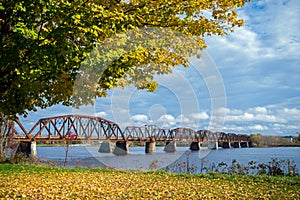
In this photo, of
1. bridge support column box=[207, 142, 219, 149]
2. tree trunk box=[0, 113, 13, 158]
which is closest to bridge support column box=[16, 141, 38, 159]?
tree trunk box=[0, 113, 13, 158]

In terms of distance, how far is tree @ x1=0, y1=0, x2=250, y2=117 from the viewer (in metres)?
7.35

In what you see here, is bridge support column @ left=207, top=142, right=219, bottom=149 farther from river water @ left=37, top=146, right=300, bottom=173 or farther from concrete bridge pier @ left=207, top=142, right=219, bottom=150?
river water @ left=37, top=146, right=300, bottom=173

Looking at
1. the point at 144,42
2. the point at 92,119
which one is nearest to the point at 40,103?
the point at 144,42

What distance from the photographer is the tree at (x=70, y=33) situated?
7.35m

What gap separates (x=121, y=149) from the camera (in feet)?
213

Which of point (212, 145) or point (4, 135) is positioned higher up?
point (4, 135)

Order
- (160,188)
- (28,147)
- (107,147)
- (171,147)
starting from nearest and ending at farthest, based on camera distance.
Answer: (160,188) → (28,147) → (107,147) → (171,147)

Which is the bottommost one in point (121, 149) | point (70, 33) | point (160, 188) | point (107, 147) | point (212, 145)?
point (121, 149)

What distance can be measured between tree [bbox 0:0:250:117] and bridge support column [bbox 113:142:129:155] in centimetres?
5304

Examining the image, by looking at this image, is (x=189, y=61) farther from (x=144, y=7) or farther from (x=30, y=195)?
(x=30, y=195)

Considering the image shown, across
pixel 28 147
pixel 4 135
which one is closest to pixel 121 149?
pixel 28 147

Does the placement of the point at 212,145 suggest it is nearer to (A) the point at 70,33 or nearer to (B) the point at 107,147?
(B) the point at 107,147

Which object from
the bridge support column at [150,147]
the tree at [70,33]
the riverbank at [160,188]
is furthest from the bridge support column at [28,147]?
the tree at [70,33]

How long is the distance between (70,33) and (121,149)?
5875 cm
